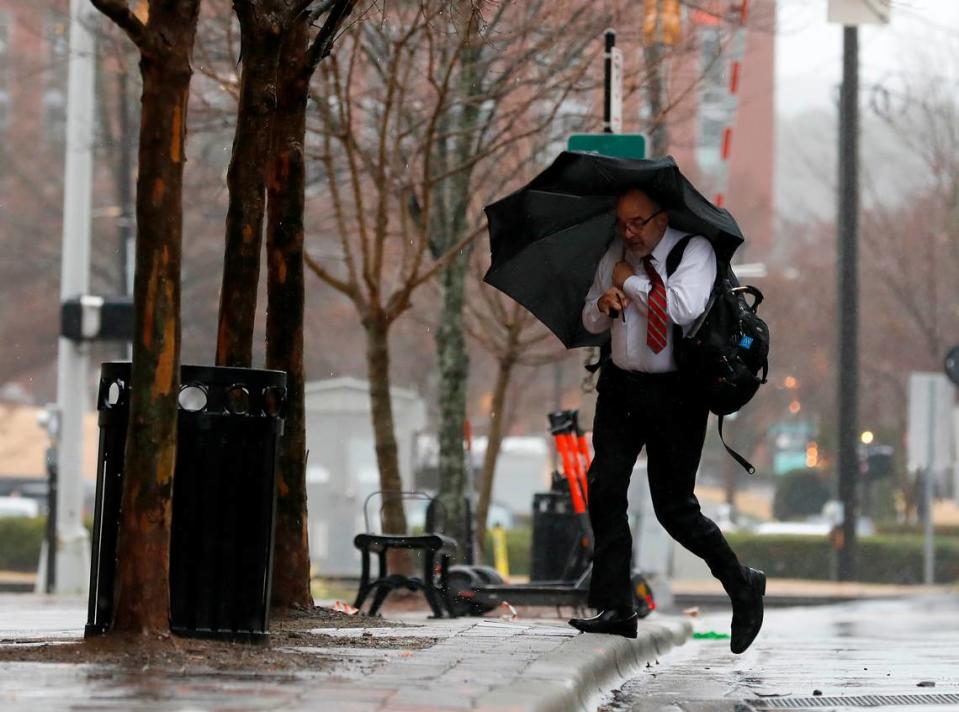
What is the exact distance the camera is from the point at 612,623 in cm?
798

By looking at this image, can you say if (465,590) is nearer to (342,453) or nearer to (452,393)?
(452,393)

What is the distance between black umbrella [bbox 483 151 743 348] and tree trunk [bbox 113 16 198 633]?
6.23 ft

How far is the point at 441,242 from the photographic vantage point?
59.9ft

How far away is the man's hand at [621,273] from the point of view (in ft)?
25.0

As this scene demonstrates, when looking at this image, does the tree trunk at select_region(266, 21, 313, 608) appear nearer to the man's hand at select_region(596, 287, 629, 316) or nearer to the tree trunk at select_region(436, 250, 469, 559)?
the man's hand at select_region(596, 287, 629, 316)

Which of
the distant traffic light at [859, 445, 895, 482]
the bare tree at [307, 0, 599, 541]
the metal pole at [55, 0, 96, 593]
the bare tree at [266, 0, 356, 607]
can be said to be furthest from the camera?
the distant traffic light at [859, 445, 895, 482]

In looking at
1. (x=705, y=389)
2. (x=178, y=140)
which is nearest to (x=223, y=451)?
(x=178, y=140)

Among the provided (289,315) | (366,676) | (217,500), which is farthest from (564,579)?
(366,676)

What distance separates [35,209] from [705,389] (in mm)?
41345

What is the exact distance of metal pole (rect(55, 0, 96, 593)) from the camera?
21.6m

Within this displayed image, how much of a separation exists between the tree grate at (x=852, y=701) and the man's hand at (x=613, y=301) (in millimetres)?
1527

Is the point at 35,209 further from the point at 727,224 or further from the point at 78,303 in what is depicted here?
the point at 727,224

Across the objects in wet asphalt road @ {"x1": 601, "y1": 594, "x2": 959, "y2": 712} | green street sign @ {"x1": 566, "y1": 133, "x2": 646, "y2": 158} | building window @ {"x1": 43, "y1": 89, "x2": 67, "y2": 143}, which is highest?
building window @ {"x1": 43, "y1": 89, "x2": 67, "y2": 143}

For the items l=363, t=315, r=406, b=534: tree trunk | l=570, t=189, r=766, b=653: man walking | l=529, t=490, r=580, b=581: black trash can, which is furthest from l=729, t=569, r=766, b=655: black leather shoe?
l=363, t=315, r=406, b=534: tree trunk
